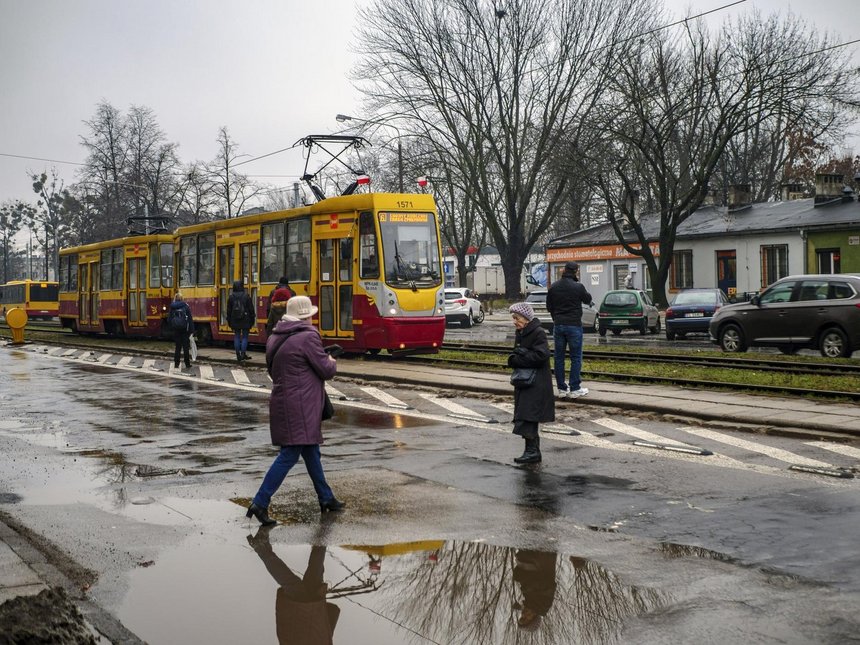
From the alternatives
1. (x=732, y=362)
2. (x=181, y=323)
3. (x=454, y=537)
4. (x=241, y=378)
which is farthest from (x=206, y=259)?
(x=454, y=537)

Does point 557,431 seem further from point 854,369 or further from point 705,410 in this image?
point 854,369

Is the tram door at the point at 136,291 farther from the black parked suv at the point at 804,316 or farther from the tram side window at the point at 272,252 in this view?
the black parked suv at the point at 804,316

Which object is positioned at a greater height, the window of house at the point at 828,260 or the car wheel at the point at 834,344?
the window of house at the point at 828,260

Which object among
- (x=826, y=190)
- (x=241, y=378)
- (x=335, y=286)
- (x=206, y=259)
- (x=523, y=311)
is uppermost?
(x=826, y=190)

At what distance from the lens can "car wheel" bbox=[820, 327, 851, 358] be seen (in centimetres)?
2033

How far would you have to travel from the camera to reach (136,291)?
1361 inches

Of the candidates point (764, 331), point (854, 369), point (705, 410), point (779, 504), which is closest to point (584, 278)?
point (764, 331)

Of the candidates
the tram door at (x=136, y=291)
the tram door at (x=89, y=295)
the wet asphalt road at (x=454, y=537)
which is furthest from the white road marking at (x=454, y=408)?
the tram door at (x=89, y=295)

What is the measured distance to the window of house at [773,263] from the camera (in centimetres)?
4362

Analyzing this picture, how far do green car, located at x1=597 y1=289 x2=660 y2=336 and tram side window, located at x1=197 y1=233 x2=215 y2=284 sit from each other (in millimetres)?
12629

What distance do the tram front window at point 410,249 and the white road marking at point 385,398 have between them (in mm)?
4939

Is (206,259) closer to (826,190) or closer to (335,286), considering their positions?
(335,286)

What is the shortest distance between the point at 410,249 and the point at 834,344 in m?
8.82

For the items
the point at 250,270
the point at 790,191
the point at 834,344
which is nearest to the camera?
the point at 834,344
